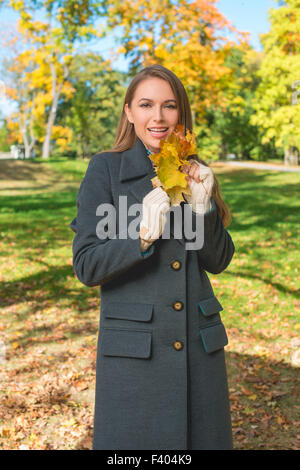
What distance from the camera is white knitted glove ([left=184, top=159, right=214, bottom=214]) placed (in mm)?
1846

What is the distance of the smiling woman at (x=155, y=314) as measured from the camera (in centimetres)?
189

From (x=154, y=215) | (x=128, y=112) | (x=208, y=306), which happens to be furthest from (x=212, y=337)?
(x=128, y=112)

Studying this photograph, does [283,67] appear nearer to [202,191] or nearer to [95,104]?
[202,191]

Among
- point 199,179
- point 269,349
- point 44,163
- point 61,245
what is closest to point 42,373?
point 269,349

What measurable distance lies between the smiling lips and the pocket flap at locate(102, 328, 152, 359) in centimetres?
78

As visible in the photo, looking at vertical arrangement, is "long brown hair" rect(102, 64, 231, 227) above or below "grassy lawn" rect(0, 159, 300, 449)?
above

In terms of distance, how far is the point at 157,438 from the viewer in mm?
1911

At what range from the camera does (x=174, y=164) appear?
1778 mm

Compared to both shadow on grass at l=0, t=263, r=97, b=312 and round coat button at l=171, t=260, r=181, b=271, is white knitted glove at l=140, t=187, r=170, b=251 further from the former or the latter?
shadow on grass at l=0, t=263, r=97, b=312

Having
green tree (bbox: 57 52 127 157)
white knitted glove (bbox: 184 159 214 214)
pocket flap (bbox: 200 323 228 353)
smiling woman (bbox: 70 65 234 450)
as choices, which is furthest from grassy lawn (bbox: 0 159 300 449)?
green tree (bbox: 57 52 127 157)

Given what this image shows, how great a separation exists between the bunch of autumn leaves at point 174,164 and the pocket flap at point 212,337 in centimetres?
53

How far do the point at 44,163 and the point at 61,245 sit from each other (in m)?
18.2

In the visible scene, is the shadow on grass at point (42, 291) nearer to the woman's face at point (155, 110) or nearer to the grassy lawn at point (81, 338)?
the grassy lawn at point (81, 338)

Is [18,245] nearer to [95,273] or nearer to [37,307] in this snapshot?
[37,307]
